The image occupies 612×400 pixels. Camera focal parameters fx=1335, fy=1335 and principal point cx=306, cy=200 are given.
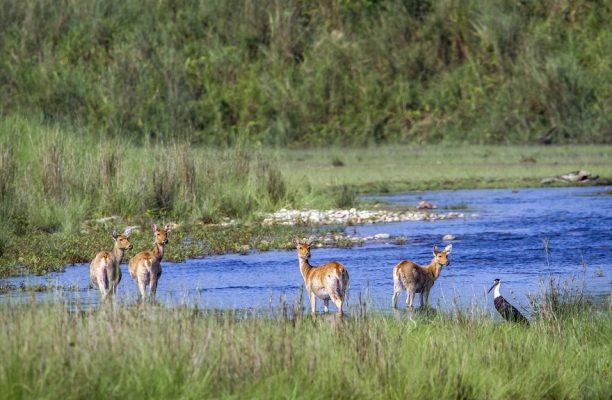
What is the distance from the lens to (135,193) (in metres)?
21.2

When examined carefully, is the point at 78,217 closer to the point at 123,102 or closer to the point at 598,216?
the point at 598,216

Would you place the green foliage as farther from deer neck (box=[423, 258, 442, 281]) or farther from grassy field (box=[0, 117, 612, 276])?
grassy field (box=[0, 117, 612, 276])

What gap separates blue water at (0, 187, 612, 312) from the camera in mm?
13570

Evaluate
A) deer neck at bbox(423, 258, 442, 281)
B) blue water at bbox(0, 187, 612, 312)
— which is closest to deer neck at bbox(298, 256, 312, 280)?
blue water at bbox(0, 187, 612, 312)

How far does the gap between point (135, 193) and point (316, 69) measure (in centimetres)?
1746

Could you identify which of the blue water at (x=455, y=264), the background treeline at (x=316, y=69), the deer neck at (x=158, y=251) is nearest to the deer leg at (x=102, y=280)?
the blue water at (x=455, y=264)

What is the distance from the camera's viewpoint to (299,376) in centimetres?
837

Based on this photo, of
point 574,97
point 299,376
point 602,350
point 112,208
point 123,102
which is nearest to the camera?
point 299,376

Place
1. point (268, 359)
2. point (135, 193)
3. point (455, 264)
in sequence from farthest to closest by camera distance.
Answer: point (135, 193) < point (455, 264) < point (268, 359)

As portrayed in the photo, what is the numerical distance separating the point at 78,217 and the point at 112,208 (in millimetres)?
1254

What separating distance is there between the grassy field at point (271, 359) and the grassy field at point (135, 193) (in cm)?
718

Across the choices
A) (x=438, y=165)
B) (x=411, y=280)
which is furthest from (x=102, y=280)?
(x=438, y=165)

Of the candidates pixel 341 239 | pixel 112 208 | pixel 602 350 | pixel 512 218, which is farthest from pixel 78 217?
pixel 602 350

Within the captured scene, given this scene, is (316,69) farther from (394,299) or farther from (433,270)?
(394,299)
